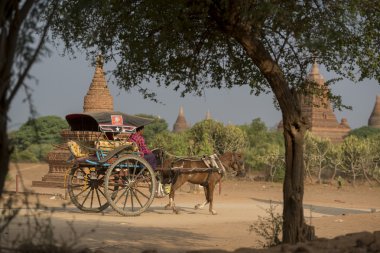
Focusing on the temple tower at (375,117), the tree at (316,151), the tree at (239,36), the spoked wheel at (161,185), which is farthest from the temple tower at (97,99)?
the temple tower at (375,117)

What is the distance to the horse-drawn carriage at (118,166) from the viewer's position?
14633mm

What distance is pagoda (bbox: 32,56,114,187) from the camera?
997 inches

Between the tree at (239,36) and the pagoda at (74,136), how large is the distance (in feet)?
2.24

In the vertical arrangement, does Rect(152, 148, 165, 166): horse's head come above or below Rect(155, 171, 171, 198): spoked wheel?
above

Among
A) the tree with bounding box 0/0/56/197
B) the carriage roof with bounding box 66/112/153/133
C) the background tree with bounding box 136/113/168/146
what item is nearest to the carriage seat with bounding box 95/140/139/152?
the carriage roof with bounding box 66/112/153/133

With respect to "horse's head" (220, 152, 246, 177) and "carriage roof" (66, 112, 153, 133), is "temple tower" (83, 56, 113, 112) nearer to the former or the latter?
"horse's head" (220, 152, 246, 177)

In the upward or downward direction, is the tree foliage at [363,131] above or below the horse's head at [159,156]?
above

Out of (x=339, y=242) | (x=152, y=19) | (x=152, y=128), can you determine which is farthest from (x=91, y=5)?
(x=152, y=128)

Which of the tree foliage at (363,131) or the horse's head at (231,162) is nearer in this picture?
the horse's head at (231,162)

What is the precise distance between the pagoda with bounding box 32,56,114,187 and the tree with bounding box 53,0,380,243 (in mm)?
682

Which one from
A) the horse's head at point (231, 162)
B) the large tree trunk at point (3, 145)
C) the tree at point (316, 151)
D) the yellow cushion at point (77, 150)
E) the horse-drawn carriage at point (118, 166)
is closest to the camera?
the large tree trunk at point (3, 145)

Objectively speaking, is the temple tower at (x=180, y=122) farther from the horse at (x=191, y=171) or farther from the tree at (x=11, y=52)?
the tree at (x=11, y=52)

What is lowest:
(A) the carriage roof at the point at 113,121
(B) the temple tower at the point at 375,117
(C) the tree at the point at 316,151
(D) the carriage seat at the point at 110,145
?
(D) the carriage seat at the point at 110,145

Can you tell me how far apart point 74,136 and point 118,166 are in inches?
459
